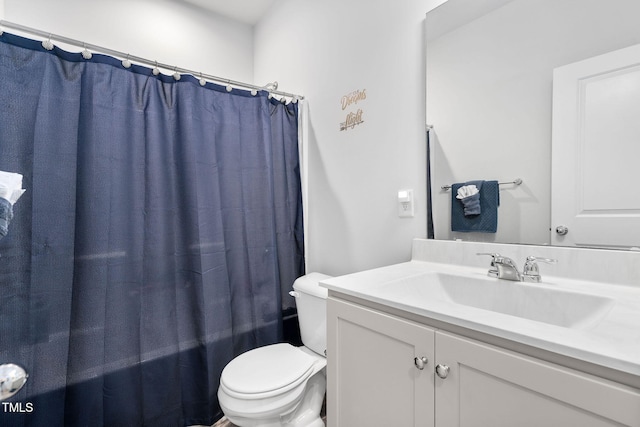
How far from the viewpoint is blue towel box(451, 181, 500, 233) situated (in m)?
1.12

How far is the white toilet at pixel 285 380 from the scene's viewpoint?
1158 mm

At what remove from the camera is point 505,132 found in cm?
110

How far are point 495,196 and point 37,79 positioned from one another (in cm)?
190

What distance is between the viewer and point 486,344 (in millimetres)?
625

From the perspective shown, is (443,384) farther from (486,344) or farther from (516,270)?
(516,270)

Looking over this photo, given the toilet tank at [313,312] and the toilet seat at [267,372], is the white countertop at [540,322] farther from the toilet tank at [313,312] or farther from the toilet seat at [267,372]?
the toilet seat at [267,372]

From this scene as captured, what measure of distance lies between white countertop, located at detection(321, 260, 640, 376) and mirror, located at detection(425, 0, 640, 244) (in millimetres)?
223

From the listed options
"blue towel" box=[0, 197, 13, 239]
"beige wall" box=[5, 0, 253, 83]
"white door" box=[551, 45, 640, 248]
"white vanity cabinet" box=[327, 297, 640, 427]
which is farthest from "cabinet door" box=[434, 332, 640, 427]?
"beige wall" box=[5, 0, 253, 83]

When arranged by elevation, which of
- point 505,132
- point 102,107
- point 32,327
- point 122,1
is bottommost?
point 32,327

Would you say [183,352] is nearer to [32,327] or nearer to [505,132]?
[32,327]

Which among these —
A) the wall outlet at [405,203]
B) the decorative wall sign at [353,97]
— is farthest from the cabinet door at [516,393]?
the decorative wall sign at [353,97]

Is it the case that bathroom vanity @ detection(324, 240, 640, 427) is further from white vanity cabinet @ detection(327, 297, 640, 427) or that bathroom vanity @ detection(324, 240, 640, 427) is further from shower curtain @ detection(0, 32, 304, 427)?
shower curtain @ detection(0, 32, 304, 427)

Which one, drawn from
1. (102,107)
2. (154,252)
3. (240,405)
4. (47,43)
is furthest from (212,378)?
(47,43)

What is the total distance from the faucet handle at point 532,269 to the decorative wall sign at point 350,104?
99cm
